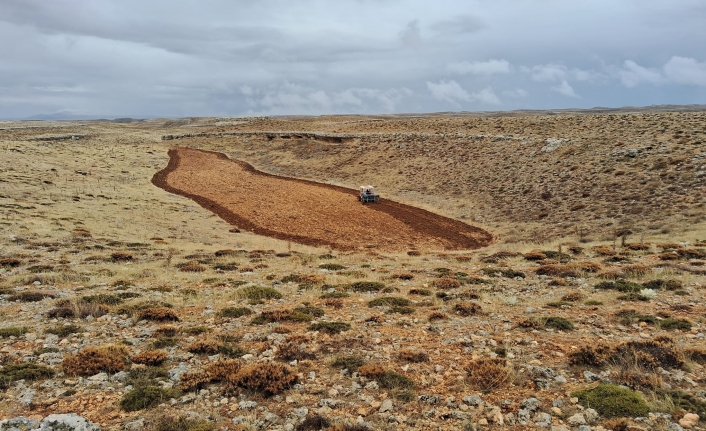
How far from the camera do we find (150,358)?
9242 mm

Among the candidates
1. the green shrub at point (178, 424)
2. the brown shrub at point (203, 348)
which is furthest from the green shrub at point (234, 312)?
the green shrub at point (178, 424)

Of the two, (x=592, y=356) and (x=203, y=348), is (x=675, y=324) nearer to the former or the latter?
(x=592, y=356)

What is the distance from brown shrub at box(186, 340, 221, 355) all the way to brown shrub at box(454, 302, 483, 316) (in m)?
7.05

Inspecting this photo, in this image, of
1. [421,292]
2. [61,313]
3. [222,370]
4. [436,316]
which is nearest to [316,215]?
[421,292]

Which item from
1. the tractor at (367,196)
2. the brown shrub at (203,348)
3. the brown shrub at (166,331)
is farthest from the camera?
the tractor at (367,196)

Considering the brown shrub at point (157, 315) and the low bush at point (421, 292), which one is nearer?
the brown shrub at point (157, 315)

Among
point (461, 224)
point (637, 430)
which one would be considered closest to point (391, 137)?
point (461, 224)

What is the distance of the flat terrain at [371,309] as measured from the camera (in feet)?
24.5

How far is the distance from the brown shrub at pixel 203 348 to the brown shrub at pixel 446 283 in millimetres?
8977

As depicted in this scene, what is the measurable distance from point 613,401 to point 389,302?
757cm

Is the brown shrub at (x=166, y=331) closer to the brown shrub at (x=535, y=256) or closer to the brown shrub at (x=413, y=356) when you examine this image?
the brown shrub at (x=413, y=356)

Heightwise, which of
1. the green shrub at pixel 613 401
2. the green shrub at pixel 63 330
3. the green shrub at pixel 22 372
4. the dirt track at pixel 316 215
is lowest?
the dirt track at pixel 316 215

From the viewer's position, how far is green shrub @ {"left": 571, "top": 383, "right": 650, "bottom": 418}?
22.7 feet

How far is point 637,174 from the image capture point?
34.5m
